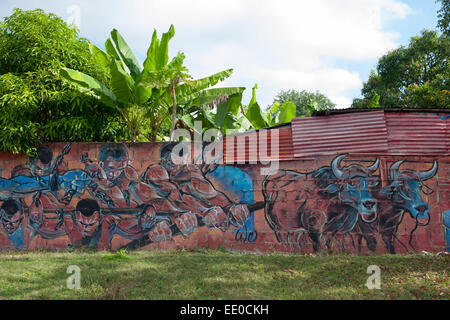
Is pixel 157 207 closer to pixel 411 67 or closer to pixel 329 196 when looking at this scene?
pixel 329 196

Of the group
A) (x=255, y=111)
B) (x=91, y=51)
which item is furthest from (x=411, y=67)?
(x=91, y=51)

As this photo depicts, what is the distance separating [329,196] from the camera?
6.65 m

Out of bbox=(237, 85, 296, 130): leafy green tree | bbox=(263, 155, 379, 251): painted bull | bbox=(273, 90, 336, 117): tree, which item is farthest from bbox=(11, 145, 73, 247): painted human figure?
bbox=(273, 90, 336, 117): tree

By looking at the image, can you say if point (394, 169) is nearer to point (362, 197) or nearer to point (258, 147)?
point (362, 197)

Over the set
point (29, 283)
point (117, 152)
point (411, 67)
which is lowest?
point (29, 283)

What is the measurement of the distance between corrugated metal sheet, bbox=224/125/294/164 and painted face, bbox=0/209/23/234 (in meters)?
4.28

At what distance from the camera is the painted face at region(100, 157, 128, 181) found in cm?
715

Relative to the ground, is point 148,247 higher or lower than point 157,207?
lower

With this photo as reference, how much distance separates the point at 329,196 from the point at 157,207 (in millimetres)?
3248

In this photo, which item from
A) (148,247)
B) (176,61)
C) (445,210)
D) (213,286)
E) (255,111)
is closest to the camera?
(213,286)

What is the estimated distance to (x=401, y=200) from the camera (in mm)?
6543

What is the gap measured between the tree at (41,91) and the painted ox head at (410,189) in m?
5.85

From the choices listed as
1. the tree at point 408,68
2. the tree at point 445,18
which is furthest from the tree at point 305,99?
the tree at point 445,18

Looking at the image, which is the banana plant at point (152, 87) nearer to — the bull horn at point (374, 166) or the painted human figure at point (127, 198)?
the painted human figure at point (127, 198)
